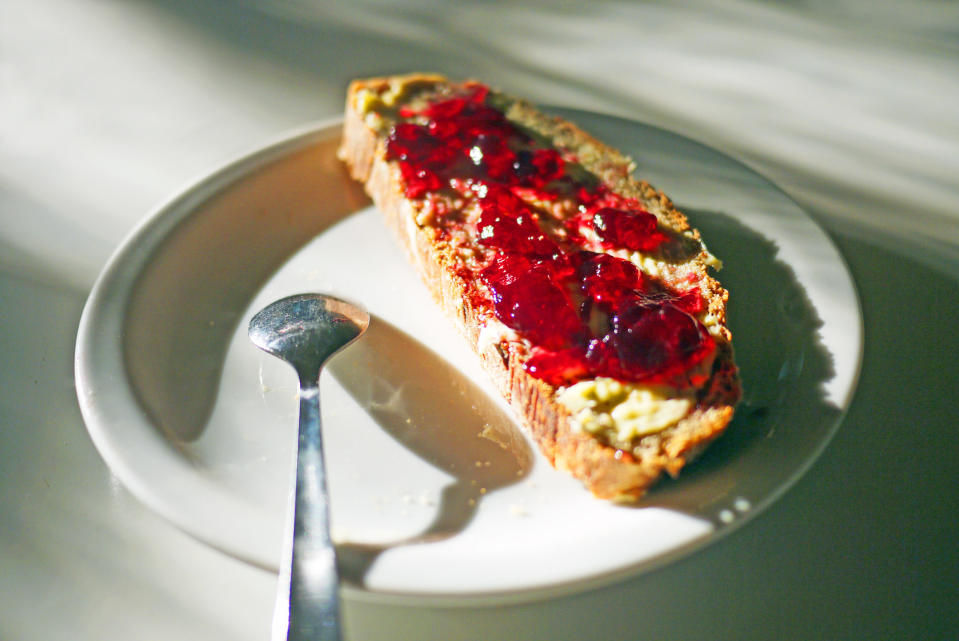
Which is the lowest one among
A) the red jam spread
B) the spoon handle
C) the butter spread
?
the spoon handle

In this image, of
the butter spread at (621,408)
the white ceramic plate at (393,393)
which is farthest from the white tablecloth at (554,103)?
the butter spread at (621,408)

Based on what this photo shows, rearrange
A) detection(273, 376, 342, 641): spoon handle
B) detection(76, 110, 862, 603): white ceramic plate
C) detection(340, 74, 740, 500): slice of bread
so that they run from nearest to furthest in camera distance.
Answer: detection(273, 376, 342, 641): spoon handle → detection(76, 110, 862, 603): white ceramic plate → detection(340, 74, 740, 500): slice of bread

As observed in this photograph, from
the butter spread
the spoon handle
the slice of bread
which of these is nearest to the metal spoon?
the spoon handle

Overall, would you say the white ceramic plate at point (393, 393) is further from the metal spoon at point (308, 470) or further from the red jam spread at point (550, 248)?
the red jam spread at point (550, 248)

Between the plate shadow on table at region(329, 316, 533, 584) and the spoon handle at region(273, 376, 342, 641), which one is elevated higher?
the plate shadow on table at region(329, 316, 533, 584)

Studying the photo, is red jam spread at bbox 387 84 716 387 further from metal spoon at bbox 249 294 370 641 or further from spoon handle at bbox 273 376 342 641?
spoon handle at bbox 273 376 342 641

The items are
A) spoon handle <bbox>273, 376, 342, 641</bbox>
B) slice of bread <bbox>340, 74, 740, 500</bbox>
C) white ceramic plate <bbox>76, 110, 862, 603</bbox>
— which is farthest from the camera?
slice of bread <bbox>340, 74, 740, 500</bbox>
